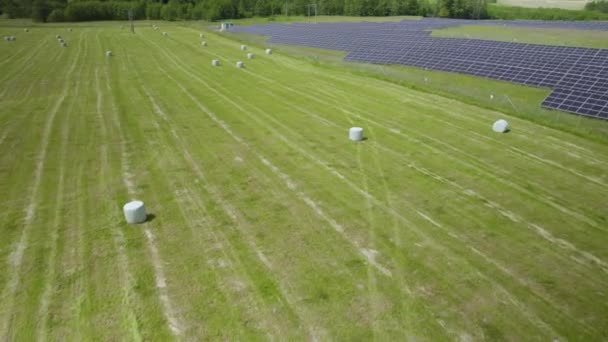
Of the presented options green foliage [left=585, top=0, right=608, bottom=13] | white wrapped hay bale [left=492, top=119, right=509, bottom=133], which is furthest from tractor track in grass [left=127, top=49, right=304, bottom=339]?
green foliage [left=585, top=0, right=608, bottom=13]

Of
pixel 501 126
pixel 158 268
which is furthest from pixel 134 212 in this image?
pixel 501 126

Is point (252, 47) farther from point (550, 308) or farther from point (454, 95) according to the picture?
point (550, 308)

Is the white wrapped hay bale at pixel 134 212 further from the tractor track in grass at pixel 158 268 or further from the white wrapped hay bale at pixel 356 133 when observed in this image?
the white wrapped hay bale at pixel 356 133

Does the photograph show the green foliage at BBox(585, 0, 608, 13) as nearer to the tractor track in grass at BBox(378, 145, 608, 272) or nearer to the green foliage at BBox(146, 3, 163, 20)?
the tractor track in grass at BBox(378, 145, 608, 272)

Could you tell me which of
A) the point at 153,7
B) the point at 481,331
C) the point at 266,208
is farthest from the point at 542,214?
the point at 153,7

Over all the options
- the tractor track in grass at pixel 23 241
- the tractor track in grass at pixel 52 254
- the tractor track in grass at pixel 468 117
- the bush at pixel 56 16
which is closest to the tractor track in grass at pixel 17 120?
the tractor track in grass at pixel 23 241
